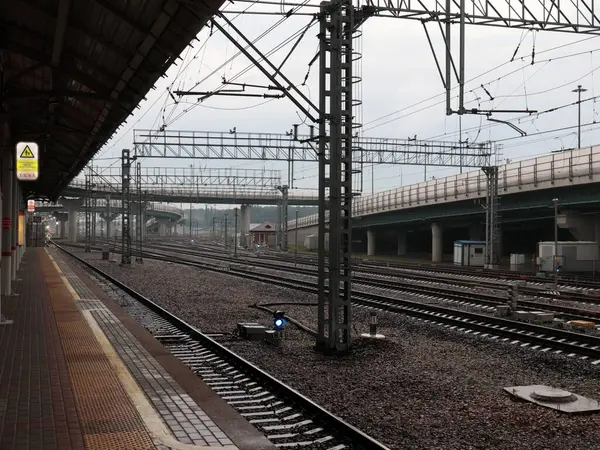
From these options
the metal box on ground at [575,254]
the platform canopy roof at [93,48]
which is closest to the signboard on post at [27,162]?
the platform canopy roof at [93,48]

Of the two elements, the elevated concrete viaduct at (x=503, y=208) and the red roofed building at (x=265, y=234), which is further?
the red roofed building at (x=265, y=234)

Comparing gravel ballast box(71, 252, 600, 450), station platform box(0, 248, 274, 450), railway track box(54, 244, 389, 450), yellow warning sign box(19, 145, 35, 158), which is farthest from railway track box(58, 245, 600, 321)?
yellow warning sign box(19, 145, 35, 158)

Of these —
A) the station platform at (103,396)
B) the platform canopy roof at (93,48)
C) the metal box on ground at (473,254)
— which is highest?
the platform canopy roof at (93,48)

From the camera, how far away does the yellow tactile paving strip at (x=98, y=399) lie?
6344 mm

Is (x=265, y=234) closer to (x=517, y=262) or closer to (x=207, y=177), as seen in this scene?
(x=207, y=177)

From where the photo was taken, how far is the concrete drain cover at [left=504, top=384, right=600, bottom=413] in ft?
27.6

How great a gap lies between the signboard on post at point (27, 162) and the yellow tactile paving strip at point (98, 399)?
512 centimetres

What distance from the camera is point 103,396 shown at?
8008mm

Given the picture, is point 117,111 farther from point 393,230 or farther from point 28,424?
point 393,230

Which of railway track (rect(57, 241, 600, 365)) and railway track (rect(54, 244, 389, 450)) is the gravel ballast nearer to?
railway track (rect(54, 244, 389, 450))

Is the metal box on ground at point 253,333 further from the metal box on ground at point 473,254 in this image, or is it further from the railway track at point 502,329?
the metal box on ground at point 473,254

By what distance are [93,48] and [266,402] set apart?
7.80m

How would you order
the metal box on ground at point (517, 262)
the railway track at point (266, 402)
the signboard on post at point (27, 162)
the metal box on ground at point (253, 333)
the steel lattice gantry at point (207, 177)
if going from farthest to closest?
the steel lattice gantry at point (207, 177) < the metal box on ground at point (517, 262) < the signboard on post at point (27, 162) < the metal box on ground at point (253, 333) < the railway track at point (266, 402)

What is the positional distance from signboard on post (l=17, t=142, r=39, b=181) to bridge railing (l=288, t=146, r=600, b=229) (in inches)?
1110
